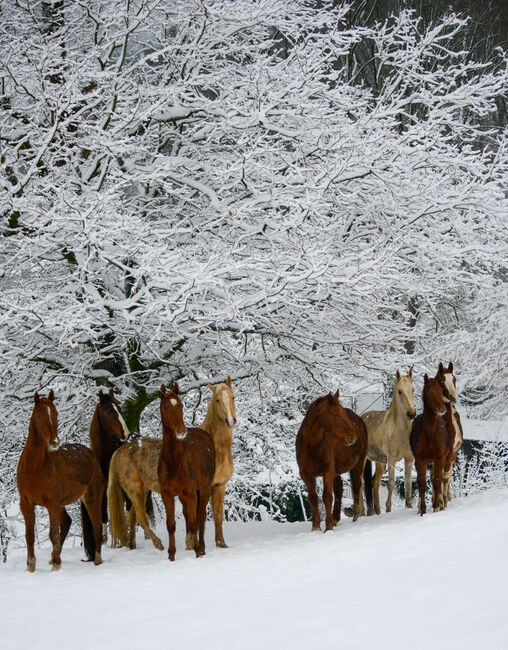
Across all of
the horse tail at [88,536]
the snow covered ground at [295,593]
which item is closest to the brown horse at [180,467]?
the snow covered ground at [295,593]

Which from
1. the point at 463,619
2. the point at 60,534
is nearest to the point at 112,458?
the point at 60,534

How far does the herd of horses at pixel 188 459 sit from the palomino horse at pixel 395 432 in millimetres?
13

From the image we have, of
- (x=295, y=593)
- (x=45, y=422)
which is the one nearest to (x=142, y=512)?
(x=45, y=422)

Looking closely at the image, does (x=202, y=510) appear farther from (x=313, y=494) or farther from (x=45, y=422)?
(x=45, y=422)

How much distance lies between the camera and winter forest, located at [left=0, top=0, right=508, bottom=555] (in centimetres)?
900

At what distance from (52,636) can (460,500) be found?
5.76 metres

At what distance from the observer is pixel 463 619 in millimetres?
4484

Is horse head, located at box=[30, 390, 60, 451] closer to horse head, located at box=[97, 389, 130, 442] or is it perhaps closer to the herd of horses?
the herd of horses

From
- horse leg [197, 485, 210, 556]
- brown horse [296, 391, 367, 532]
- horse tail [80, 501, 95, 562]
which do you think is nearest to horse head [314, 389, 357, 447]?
brown horse [296, 391, 367, 532]

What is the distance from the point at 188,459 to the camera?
7.80 meters

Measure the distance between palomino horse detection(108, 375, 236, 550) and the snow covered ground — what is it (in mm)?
503

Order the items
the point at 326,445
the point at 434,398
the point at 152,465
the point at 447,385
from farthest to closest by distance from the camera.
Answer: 1. the point at 447,385
2. the point at 326,445
3. the point at 434,398
4. the point at 152,465

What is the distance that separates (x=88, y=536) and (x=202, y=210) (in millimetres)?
4820

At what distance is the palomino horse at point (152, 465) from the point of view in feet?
27.2
